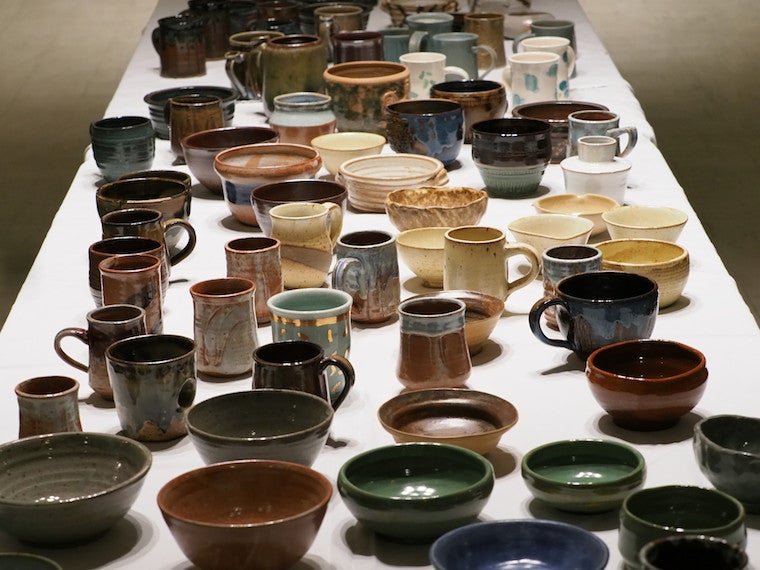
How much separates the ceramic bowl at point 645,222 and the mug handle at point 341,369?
78cm

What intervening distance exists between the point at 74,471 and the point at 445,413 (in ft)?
1.52

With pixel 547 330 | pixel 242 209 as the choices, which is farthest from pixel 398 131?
pixel 547 330

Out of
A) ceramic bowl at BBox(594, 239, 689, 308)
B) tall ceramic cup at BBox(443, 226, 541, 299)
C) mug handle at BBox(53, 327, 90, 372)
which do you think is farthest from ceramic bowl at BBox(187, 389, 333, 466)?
ceramic bowl at BBox(594, 239, 689, 308)

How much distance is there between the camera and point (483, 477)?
137cm

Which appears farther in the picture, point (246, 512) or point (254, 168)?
point (254, 168)

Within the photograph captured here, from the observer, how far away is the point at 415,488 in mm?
1434

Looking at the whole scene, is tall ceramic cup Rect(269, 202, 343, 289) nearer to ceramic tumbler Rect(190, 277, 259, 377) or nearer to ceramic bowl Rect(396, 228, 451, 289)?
ceramic bowl Rect(396, 228, 451, 289)

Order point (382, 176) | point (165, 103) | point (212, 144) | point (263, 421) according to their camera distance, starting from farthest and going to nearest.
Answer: point (165, 103), point (212, 144), point (382, 176), point (263, 421)

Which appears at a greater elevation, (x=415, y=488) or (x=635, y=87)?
(x=415, y=488)

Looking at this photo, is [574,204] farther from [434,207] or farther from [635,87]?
[635,87]

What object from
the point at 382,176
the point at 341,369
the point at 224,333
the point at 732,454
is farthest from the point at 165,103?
the point at 732,454

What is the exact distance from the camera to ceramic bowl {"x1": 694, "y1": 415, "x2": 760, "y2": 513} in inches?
54.1

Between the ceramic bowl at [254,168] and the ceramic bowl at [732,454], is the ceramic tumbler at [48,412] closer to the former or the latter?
the ceramic bowl at [732,454]

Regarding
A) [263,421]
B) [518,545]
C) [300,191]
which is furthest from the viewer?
[300,191]
